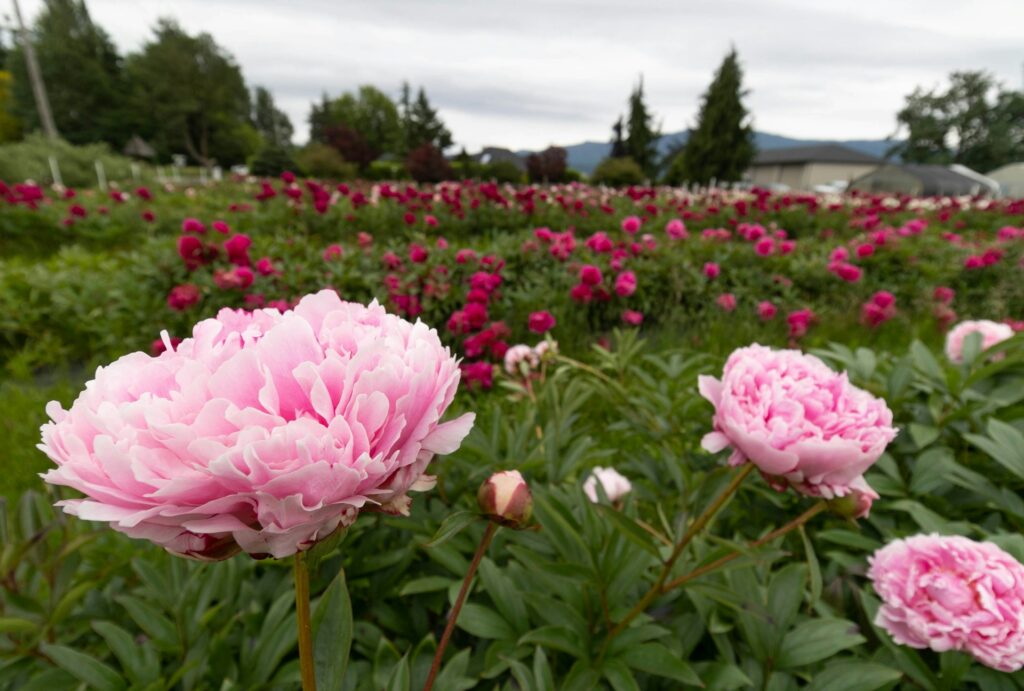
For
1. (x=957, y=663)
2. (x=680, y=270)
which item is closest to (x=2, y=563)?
(x=957, y=663)

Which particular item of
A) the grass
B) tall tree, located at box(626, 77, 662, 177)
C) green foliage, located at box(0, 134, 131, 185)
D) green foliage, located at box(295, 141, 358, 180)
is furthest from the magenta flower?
tall tree, located at box(626, 77, 662, 177)

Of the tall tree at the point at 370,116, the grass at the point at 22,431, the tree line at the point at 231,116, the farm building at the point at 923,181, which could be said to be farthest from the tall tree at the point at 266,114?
the grass at the point at 22,431

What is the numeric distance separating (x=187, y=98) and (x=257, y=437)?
119 ft

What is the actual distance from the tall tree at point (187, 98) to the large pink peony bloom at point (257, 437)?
35.4m

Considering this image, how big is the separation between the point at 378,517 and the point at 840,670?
0.77 m

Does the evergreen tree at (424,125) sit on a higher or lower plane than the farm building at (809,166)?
higher

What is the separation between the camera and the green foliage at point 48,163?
324 inches

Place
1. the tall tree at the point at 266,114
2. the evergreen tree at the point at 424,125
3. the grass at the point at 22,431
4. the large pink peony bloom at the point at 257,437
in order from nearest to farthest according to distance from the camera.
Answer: the large pink peony bloom at the point at 257,437
the grass at the point at 22,431
the evergreen tree at the point at 424,125
the tall tree at the point at 266,114

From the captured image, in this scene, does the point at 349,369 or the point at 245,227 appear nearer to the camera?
the point at 349,369

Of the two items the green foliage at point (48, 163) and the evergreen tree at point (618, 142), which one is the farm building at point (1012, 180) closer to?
the evergreen tree at point (618, 142)

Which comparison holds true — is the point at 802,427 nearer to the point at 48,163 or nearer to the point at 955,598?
the point at 955,598

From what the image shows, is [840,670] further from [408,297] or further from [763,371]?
[408,297]

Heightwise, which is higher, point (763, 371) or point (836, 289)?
point (763, 371)

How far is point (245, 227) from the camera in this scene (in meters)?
4.89
